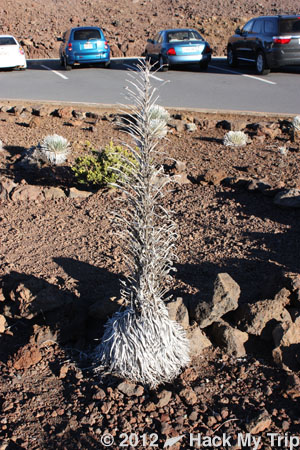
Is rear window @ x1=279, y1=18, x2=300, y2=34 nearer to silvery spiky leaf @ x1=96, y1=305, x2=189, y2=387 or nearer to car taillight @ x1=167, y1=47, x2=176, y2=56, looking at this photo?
car taillight @ x1=167, y1=47, x2=176, y2=56

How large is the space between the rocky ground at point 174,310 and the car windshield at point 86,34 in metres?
13.8

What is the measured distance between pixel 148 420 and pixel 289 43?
14485mm

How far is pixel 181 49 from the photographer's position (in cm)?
1770

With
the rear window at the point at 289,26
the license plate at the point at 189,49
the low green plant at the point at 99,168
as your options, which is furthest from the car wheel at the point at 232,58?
the low green plant at the point at 99,168

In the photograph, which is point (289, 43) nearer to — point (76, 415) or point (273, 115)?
point (273, 115)

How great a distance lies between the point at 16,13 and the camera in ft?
114

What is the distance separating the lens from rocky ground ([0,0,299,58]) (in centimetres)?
2993

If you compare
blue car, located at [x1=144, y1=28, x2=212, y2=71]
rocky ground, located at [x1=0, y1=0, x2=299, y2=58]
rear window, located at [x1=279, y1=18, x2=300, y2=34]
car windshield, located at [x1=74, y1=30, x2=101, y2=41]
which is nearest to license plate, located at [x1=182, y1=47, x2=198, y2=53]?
blue car, located at [x1=144, y1=28, x2=212, y2=71]

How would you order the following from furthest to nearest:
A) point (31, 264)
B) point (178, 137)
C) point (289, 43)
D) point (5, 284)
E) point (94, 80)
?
point (94, 80)
point (289, 43)
point (178, 137)
point (31, 264)
point (5, 284)

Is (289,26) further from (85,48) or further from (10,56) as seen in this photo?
(10,56)

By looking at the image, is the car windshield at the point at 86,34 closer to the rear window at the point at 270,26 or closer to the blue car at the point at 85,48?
the blue car at the point at 85,48

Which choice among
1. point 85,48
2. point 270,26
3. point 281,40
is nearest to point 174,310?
point 281,40

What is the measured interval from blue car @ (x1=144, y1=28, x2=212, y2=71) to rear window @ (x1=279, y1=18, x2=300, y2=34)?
9.74 ft

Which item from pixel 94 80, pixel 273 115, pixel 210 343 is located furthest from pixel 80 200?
pixel 94 80
